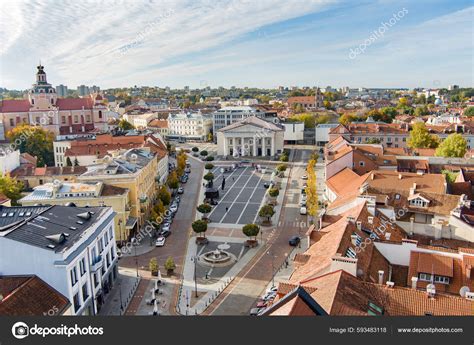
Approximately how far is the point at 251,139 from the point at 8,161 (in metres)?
41.6

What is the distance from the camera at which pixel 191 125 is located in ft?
320

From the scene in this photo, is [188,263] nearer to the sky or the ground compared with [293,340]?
nearer to the ground

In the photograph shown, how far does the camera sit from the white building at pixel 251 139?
7719 cm

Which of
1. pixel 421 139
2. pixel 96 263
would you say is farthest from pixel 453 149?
pixel 96 263

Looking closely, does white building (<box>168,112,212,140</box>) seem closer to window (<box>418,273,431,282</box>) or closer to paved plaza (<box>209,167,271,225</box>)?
paved plaza (<box>209,167,271,225</box>)

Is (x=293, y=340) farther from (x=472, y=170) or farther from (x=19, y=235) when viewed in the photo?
(x=472, y=170)

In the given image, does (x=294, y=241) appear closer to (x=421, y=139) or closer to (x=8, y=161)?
(x=8, y=161)

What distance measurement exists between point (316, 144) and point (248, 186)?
3634 cm

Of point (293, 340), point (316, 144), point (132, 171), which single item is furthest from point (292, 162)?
point (293, 340)

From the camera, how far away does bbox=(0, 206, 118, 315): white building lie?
19.3 metres

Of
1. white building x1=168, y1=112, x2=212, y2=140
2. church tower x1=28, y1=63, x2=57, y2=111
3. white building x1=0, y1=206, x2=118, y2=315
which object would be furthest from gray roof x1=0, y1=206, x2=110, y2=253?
white building x1=168, y1=112, x2=212, y2=140

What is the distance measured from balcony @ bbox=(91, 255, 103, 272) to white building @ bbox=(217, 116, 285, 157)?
180 ft

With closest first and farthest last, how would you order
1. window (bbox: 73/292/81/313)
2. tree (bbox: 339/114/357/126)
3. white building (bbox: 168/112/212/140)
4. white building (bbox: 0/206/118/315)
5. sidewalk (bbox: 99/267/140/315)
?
white building (bbox: 0/206/118/315), window (bbox: 73/292/81/313), sidewalk (bbox: 99/267/140/315), white building (bbox: 168/112/212/140), tree (bbox: 339/114/357/126)

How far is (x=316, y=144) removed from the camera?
8644cm
